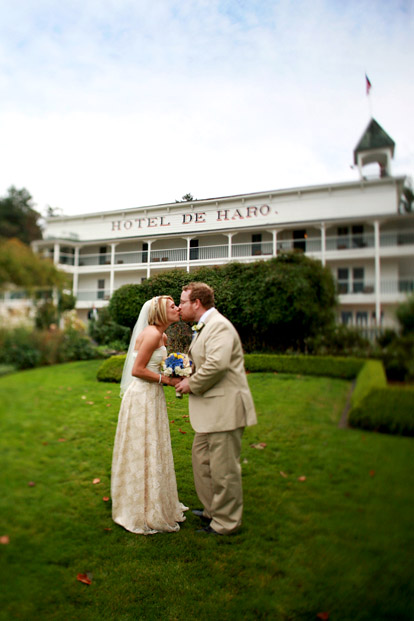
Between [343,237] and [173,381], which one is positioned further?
[173,381]

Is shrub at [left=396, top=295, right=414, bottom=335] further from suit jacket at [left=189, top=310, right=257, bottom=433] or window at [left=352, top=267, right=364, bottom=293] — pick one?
suit jacket at [left=189, top=310, right=257, bottom=433]

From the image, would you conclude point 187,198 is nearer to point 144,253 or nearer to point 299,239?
point 144,253

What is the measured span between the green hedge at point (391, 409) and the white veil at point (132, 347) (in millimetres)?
1493

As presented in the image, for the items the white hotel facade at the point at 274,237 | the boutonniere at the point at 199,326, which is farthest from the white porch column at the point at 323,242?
the boutonniere at the point at 199,326

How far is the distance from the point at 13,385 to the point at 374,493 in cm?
196

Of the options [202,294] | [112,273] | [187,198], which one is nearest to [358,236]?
[202,294]

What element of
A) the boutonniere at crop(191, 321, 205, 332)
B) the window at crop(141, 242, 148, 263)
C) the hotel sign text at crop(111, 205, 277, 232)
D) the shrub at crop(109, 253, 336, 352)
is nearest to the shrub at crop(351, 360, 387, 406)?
the shrub at crop(109, 253, 336, 352)

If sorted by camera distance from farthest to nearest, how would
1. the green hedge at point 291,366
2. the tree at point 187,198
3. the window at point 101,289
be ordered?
the tree at point 187,198 < the window at point 101,289 < the green hedge at point 291,366

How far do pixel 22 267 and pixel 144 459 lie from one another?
5.79 ft

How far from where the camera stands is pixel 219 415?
8.71ft

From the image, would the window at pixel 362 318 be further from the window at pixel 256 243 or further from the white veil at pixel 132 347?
the white veil at pixel 132 347

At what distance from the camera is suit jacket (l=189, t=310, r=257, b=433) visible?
253cm

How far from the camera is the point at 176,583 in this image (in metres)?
2.67

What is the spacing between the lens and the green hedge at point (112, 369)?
3.00m
